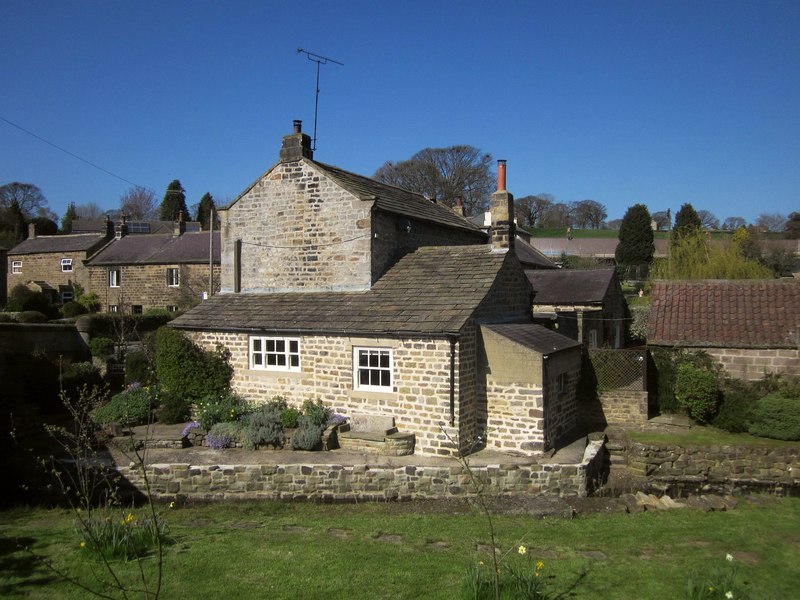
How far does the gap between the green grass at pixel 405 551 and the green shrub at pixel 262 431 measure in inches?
105

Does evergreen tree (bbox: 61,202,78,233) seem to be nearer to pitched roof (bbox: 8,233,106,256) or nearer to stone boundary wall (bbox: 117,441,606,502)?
pitched roof (bbox: 8,233,106,256)

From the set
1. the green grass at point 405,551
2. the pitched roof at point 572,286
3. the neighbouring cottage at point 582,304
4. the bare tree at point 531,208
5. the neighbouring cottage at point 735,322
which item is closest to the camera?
the green grass at point 405,551

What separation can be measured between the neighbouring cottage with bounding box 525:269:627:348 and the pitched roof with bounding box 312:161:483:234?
4929mm

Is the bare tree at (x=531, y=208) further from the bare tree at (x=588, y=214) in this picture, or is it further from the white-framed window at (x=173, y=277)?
the white-framed window at (x=173, y=277)

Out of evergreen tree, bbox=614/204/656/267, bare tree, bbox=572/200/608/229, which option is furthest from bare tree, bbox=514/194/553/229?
evergreen tree, bbox=614/204/656/267

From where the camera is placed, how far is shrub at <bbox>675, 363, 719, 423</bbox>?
55.4 ft

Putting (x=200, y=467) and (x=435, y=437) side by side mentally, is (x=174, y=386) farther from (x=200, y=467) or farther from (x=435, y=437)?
(x=435, y=437)

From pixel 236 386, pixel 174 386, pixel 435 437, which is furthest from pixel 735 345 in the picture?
pixel 174 386

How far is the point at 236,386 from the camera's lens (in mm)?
17859

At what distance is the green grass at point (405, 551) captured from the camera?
25.6ft

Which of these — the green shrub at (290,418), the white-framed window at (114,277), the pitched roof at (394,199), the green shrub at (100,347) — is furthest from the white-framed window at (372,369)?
the white-framed window at (114,277)

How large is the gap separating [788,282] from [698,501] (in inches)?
447

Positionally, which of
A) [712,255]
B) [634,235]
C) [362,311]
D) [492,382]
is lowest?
[492,382]

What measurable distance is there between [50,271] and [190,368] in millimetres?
33985
